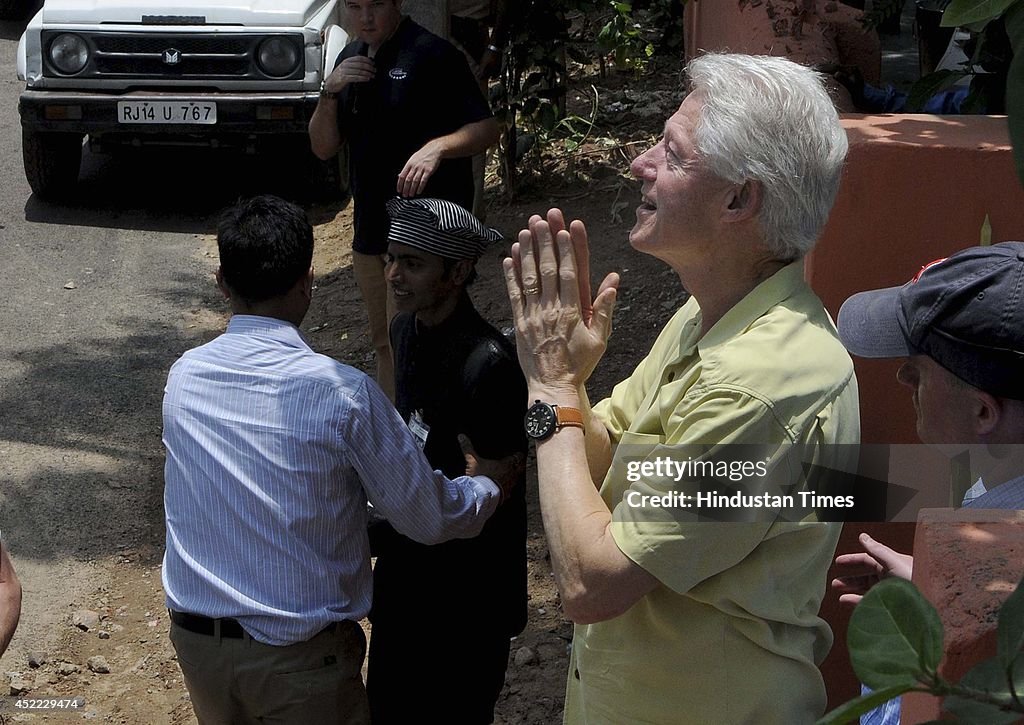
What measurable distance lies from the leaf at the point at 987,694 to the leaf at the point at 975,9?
1.83 ft

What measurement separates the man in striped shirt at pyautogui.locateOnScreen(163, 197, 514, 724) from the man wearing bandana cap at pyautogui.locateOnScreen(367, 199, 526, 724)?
9.5 inches

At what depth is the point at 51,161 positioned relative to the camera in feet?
28.0

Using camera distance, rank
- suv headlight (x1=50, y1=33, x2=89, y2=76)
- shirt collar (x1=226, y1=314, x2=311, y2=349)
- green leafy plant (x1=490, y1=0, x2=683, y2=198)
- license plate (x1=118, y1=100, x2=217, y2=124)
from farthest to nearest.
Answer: suv headlight (x1=50, y1=33, x2=89, y2=76)
license plate (x1=118, y1=100, x2=217, y2=124)
green leafy plant (x1=490, y1=0, x2=683, y2=198)
shirt collar (x1=226, y1=314, x2=311, y2=349)

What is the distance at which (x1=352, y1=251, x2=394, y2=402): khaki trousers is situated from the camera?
5.23 metres

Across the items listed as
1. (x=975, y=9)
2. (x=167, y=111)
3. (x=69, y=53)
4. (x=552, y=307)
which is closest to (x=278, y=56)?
(x=167, y=111)

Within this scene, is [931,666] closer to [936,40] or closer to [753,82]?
[753,82]

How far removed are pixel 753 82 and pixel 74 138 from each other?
7505 mm

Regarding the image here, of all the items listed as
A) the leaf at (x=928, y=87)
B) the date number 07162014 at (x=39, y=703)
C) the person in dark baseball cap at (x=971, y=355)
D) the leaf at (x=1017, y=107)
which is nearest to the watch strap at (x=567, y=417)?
the person in dark baseball cap at (x=971, y=355)

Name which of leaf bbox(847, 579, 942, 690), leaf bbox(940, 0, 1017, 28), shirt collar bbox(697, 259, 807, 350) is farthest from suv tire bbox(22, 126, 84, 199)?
leaf bbox(847, 579, 942, 690)

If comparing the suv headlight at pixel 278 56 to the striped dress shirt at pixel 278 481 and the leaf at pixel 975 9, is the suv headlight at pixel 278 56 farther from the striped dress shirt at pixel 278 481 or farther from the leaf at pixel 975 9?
the leaf at pixel 975 9

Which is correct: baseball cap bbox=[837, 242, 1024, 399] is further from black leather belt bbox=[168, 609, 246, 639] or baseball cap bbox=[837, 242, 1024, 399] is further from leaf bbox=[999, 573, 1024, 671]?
black leather belt bbox=[168, 609, 246, 639]

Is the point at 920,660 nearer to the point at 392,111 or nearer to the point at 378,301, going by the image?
the point at 392,111

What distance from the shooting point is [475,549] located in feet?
10.1

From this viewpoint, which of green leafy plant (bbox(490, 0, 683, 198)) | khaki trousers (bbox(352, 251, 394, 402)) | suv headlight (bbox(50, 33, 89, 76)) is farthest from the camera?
suv headlight (bbox(50, 33, 89, 76))
